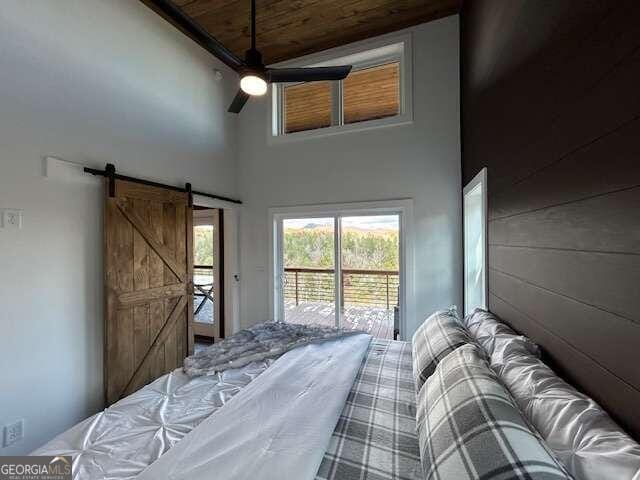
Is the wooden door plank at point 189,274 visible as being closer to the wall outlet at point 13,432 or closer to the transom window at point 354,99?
the wall outlet at point 13,432

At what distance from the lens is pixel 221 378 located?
172 centimetres

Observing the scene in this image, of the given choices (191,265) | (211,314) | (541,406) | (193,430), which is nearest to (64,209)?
(191,265)

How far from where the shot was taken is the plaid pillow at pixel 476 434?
0.68 m

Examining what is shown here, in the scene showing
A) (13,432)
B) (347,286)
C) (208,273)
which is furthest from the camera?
(208,273)

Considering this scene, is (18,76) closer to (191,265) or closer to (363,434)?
(191,265)

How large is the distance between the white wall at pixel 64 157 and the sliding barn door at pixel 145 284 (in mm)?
111

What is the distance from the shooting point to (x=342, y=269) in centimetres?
367

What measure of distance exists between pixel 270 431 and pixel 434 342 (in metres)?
0.95

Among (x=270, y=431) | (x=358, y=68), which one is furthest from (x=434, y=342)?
(x=358, y=68)

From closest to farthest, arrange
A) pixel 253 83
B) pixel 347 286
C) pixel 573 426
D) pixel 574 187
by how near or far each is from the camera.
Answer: pixel 573 426 < pixel 574 187 < pixel 253 83 < pixel 347 286

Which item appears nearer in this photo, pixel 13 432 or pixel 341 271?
pixel 13 432

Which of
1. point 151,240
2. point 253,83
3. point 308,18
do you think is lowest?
point 151,240

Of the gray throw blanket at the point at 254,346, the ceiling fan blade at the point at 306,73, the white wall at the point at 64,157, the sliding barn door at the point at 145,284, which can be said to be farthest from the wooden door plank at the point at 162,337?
the ceiling fan blade at the point at 306,73

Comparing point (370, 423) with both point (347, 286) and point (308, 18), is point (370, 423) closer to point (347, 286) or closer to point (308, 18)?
point (347, 286)
